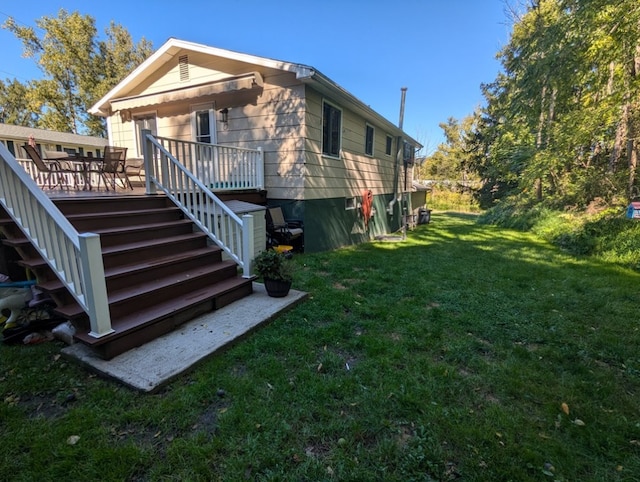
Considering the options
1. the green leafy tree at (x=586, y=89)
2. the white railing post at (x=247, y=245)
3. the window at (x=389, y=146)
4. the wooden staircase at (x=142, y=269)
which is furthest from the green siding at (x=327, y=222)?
the green leafy tree at (x=586, y=89)

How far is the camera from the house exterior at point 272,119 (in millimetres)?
6547

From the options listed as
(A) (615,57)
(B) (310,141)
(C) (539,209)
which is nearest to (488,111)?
(C) (539,209)

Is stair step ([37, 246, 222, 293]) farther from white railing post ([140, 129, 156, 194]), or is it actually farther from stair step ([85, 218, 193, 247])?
white railing post ([140, 129, 156, 194])

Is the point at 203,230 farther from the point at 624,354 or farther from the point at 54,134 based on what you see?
the point at 54,134

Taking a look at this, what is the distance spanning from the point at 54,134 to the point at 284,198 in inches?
630

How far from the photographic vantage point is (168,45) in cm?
721

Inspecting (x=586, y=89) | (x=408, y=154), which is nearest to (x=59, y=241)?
(x=586, y=89)

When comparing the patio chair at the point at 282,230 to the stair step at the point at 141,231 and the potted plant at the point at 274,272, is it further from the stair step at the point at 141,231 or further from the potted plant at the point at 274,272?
the potted plant at the point at 274,272

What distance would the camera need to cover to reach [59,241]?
8.90 ft

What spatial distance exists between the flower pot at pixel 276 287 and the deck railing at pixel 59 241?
1.84 m

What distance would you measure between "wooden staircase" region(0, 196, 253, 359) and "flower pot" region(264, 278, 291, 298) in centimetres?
31

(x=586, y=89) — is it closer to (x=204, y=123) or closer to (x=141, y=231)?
(x=204, y=123)

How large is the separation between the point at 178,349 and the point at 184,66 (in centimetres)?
730

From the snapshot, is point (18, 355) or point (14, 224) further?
point (14, 224)
